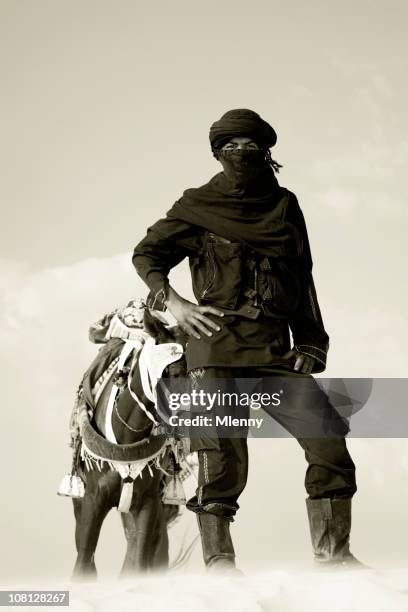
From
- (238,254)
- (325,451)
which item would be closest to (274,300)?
(238,254)

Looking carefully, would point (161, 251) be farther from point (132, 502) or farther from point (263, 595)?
point (132, 502)

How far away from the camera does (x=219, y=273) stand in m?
5.06

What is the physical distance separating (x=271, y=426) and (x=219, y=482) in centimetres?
42

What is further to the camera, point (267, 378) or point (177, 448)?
point (177, 448)

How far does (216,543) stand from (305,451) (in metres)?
0.50

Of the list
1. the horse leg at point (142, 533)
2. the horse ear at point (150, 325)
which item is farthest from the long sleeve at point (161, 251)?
the horse leg at point (142, 533)

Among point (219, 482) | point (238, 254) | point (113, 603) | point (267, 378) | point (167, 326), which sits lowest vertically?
point (113, 603)

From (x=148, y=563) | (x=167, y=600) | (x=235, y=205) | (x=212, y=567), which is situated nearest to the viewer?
(x=167, y=600)

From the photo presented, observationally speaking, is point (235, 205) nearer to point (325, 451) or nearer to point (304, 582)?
point (325, 451)

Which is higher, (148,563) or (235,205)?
(235,205)

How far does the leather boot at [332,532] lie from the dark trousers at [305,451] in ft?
0.13

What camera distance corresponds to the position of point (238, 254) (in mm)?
5043

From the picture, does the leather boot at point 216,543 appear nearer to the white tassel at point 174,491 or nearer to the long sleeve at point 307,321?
the long sleeve at point 307,321

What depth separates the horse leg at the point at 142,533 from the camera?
25.0ft
